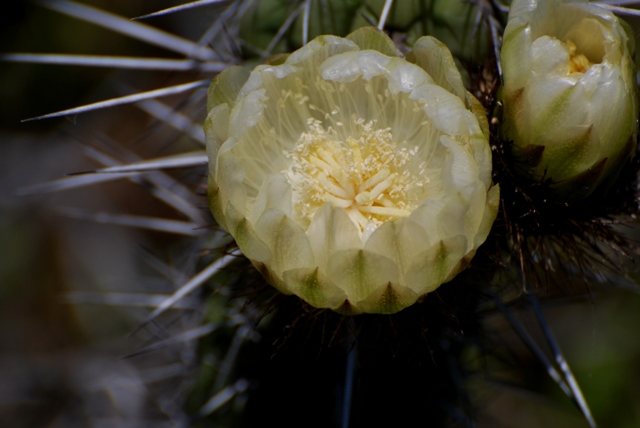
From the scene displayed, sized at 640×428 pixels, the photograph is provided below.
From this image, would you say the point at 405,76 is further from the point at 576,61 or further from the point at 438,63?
the point at 576,61

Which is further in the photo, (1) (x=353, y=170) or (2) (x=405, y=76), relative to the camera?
(1) (x=353, y=170)

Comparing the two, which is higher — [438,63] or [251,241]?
[438,63]

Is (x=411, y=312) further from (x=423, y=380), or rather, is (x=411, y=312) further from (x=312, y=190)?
(x=423, y=380)

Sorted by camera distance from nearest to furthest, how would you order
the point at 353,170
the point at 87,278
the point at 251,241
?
the point at 251,241 → the point at 353,170 → the point at 87,278

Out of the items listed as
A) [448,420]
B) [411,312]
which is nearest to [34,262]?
[448,420]

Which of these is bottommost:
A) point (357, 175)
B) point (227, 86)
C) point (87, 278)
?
point (87, 278)

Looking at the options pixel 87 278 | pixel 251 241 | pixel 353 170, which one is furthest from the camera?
pixel 87 278

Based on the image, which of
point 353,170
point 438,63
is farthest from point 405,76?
point 353,170

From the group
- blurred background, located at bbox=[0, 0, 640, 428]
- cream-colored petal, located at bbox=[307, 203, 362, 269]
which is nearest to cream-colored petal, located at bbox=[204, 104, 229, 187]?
cream-colored petal, located at bbox=[307, 203, 362, 269]
